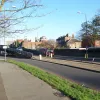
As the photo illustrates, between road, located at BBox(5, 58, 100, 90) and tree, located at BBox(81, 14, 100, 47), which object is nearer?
road, located at BBox(5, 58, 100, 90)

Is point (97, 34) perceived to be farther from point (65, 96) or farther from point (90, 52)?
point (65, 96)

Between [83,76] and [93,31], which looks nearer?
[83,76]

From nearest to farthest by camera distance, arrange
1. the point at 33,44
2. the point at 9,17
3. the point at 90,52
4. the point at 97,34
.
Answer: the point at 9,17
the point at 90,52
the point at 97,34
the point at 33,44

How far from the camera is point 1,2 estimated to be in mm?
9148

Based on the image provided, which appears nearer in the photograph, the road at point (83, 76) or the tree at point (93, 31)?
the road at point (83, 76)

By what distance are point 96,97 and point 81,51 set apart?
5520cm

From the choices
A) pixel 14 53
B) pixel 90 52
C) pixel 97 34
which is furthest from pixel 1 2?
pixel 97 34

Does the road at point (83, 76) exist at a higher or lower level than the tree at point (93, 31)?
lower

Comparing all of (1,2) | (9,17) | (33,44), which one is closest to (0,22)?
(9,17)

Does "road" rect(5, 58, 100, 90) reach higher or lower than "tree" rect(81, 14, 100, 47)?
lower

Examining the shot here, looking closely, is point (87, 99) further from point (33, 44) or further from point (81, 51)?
point (33, 44)

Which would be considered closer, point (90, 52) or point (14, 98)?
point (14, 98)

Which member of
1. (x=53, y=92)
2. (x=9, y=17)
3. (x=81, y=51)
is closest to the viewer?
(x=9, y=17)

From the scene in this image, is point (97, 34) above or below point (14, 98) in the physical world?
above
